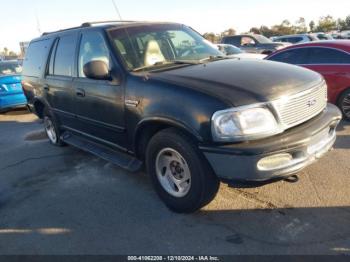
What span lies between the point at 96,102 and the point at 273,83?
2164mm

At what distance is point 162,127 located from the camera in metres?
3.57

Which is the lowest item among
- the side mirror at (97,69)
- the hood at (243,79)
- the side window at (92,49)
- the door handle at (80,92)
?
the door handle at (80,92)

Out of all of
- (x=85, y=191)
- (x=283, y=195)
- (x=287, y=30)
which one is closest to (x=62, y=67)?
(x=85, y=191)

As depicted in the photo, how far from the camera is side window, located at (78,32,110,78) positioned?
13.5 ft

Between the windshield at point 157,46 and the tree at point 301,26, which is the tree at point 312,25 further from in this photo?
the windshield at point 157,46

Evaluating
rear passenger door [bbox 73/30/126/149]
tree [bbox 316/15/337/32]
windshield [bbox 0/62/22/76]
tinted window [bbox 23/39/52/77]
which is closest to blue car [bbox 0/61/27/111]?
windshield [bbox 0/62/22/76]

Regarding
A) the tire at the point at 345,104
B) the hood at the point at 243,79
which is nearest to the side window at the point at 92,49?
the hood at the point at 243,79

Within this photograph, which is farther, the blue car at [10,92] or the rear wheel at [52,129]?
the blue car at [10,92]

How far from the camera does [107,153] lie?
455 cm

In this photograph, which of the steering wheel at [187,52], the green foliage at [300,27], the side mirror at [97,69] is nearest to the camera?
the side mirror at [97,69]

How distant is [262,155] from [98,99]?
2.23 meters

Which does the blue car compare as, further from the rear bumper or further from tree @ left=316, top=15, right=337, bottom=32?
tree @ left=316, top=15, right=337, bottom=32

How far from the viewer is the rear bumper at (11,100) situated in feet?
32.5

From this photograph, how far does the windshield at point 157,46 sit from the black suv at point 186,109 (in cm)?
1
